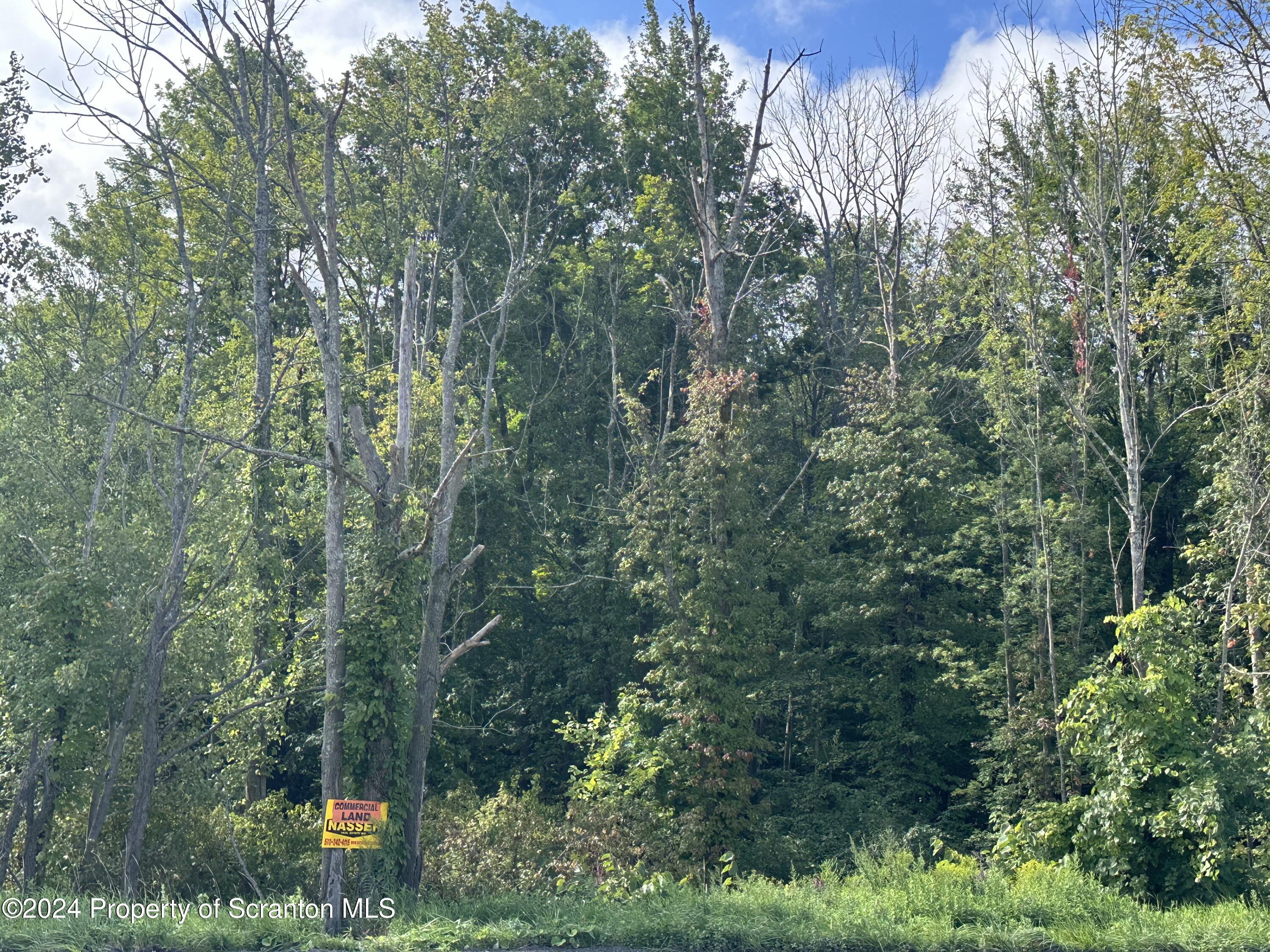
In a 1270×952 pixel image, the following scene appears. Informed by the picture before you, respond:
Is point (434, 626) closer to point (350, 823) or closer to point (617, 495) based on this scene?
point (350, 823)

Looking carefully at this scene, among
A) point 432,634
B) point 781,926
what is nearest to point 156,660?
point 432,634

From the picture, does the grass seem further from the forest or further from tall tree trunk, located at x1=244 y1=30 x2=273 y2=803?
tall tree trunk, located at x1=244 y1=30 x2=273 y2=803

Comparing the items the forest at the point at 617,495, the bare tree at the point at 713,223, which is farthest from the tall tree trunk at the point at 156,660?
the bare tree at the point at 713,223

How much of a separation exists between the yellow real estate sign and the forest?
1.57 ft

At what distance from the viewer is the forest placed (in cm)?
1510

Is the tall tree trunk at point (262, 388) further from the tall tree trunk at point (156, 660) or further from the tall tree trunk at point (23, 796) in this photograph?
the tall tree trunk at point (23, 796)

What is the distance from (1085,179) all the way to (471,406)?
48.7 feet

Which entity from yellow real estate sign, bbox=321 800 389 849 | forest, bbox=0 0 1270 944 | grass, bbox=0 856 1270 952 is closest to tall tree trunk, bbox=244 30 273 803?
forest, bbox=0 0 1270 944

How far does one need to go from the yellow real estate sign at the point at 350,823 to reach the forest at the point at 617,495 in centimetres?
48

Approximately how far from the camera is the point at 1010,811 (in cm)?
1994

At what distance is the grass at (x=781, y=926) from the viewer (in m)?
10.4

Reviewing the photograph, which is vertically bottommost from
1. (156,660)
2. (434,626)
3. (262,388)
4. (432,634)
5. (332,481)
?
(156,660)

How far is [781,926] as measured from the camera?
35.3 ft

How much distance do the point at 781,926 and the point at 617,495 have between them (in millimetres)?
16761
